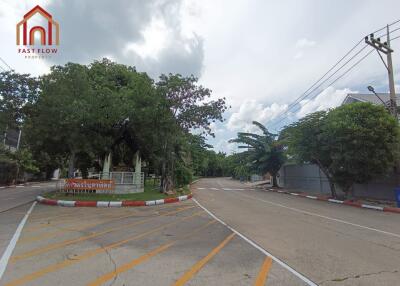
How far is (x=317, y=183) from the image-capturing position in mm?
29656

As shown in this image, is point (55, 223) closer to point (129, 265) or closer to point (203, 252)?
point (129, 265)

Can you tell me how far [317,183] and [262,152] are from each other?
320 inches

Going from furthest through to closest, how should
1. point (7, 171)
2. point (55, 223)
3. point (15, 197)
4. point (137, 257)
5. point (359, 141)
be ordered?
point (7, 171), point (15, 197), point (359, 141), point (55, 223), point (137, 257)

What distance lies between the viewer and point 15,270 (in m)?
5.78

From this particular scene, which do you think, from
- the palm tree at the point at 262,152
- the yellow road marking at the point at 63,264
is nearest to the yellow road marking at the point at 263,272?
the yellow road marking at the point at 63,264

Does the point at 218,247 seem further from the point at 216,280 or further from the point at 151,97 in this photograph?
the point at 151,97

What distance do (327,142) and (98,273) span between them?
18.5 meters

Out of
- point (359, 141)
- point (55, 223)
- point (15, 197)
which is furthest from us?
point (15, 197)

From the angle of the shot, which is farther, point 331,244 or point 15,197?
point 15,197

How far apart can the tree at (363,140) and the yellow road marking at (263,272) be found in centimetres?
1407

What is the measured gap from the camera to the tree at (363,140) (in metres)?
18.2

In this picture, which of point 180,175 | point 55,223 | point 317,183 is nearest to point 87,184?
point 55,223

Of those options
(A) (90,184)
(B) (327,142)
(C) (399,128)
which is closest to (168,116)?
(A) (90,184)

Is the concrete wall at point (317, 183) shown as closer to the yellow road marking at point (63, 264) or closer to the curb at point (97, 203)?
the curb at point (97, 203)
